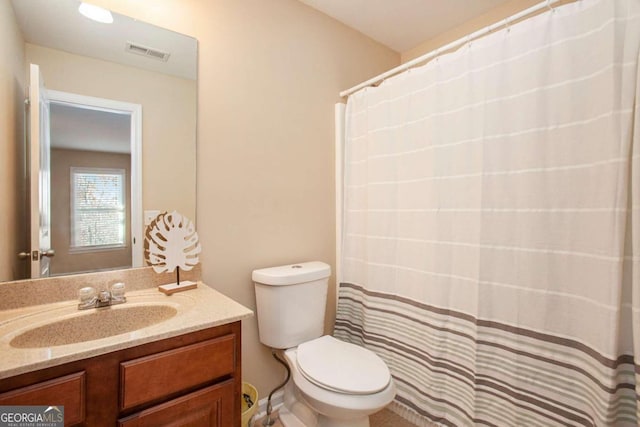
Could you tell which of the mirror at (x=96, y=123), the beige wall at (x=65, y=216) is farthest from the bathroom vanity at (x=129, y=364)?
the mirror at (x=96, y=123)

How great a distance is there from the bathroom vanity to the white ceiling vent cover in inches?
42.9

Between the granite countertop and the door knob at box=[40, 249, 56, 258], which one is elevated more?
the door knob at box=[40, 249, 56, 258]

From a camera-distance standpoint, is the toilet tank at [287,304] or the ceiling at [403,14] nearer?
the toilet tank at [287,304]

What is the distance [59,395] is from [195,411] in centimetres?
39

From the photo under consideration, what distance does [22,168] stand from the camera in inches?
44.1

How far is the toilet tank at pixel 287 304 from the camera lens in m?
1.56

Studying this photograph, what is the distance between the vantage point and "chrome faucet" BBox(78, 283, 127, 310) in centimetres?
112

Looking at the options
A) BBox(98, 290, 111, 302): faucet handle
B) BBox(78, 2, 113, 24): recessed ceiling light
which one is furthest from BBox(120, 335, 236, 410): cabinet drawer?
BBox(78, 2, 113, 24): recessed ceiling light

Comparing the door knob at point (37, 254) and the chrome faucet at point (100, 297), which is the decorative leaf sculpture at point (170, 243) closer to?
the chrome faucet at point (100, 297)

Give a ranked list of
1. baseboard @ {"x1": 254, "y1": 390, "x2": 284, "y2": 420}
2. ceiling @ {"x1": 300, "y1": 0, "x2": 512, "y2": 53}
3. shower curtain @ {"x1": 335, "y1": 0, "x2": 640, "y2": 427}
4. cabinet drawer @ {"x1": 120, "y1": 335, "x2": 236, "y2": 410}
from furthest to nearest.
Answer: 1. ceiling @ {"x1": 300, "y1": 0, "x2": 512, "y2": 53}
2. baseboard @ {"x1": 254, "y1": 390, "x2": 284, "y2": 420}
3. shower curtain @ {"x1": 335, "y1": 0, "x2": 640, "y2": 427}
4. cabinet drawer @ {"x1": 120, "y1": 335, "x2": 236, "y2": 410}

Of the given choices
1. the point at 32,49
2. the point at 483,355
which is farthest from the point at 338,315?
the point at 32,49

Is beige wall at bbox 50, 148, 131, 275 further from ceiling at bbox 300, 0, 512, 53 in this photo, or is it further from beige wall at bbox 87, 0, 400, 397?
ceiling at bbox 300, 0, 512, 53

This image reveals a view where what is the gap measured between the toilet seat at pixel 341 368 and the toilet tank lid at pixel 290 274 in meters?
0.33

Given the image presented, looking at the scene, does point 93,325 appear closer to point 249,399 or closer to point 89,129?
point 89,129
